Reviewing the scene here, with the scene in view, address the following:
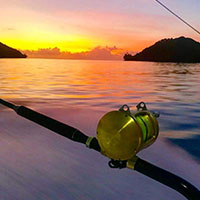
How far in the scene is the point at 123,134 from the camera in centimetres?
226

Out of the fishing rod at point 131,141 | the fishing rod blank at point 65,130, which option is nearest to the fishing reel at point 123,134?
the fishing rod at point 131,141

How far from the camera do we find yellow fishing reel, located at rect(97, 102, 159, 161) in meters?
2.25

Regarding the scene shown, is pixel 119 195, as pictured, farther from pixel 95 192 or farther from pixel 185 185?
pixel 185 185

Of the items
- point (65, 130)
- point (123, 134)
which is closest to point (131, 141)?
point (123, 134)

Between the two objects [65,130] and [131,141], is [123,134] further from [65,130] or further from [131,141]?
[65,130]

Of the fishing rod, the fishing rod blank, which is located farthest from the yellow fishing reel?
the fishing rod blank

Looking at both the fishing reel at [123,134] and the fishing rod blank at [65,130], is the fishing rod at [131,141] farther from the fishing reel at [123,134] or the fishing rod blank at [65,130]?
the fishing rod blank at [65,130]

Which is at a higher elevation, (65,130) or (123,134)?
(123,134)

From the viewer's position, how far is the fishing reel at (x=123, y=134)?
7.39ft

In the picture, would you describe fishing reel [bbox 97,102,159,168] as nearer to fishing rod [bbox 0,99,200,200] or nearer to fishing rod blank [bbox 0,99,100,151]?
fishing rod [bbox 0,99,200,200]

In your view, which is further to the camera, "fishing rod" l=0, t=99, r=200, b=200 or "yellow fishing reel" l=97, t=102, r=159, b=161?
"yellow fishing reel" l=97, t=102, r=159, b=161

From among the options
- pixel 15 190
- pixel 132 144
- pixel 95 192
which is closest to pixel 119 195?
pixel 95 192

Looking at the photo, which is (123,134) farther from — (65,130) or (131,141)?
(65,130)

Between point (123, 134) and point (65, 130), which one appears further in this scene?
point (65, 130)
